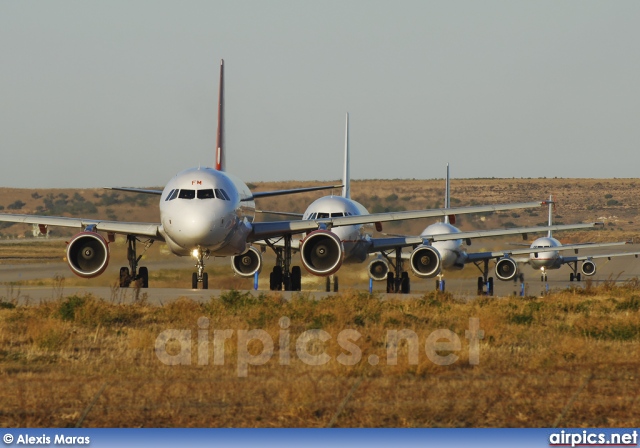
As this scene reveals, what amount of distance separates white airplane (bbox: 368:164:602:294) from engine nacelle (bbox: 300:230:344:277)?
659cm

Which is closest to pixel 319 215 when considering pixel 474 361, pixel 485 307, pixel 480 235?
pixel 480 235

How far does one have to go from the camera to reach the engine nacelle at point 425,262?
40125 mm

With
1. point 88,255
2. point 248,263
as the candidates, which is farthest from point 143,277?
point 248,263

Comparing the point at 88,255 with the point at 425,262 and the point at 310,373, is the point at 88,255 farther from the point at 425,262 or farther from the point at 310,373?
the point at 310,373

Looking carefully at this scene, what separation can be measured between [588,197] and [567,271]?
98.1 metres

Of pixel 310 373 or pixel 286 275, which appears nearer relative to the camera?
pixel 310 373

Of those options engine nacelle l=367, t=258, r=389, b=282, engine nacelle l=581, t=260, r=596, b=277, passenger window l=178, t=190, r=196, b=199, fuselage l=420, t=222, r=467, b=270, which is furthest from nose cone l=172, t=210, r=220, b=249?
engine nacelle l=581, t=260, r=596, b=277

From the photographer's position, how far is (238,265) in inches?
1748

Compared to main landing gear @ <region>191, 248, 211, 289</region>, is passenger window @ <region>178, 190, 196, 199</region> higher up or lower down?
higher up

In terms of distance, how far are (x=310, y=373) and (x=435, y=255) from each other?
2570 cm

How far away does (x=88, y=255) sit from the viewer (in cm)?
3309

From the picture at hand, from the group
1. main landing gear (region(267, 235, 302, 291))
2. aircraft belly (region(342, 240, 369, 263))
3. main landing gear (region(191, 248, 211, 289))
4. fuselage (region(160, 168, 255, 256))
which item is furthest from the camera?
aircraft belly (region(342, 240, 369, 263))

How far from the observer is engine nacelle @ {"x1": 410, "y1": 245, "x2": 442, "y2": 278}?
132ft

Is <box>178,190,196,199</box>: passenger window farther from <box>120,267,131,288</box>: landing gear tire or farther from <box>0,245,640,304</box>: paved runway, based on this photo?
<box>120,267,131,288</box>: landing gear tire
